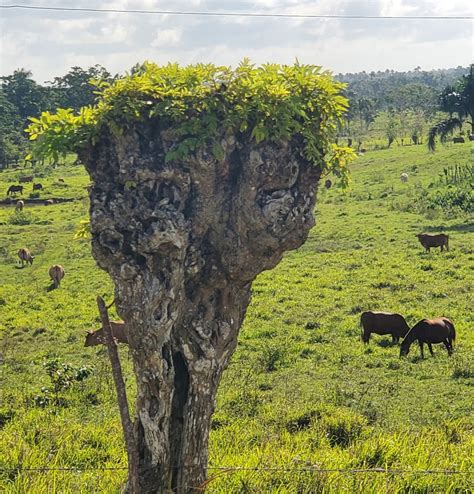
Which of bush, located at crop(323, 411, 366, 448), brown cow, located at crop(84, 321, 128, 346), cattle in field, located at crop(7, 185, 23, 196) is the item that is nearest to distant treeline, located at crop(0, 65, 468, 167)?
cattle in field, located at crop(7, 185, 23, 196)

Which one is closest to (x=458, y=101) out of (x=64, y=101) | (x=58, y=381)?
(x=58, y=381)

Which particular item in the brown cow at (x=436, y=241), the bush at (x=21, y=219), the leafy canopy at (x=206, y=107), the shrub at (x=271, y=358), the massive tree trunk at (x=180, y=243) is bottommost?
the shrub at (x=271, y=358)

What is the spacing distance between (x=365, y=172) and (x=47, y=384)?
33.9m

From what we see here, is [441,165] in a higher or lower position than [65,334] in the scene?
higher

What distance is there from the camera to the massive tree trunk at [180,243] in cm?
490

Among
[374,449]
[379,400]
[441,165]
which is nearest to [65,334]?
[379,400]

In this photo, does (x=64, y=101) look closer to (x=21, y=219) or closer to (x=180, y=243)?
(x=21, y=219)

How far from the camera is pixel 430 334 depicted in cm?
1371

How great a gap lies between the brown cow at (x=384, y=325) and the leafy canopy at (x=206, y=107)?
10.5 metres

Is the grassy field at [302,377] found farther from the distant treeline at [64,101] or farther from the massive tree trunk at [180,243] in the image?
the distant treeline at [64,101]

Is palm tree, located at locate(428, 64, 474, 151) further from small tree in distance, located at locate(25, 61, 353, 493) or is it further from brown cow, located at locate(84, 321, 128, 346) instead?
small tree in distance, located at locate(25, 61, 353, 493)

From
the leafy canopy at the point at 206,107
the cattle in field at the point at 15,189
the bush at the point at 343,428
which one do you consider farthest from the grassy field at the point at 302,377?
the cattle in field at the point at 15,189

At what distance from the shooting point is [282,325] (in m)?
16.4

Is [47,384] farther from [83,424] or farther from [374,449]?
[374,449]
